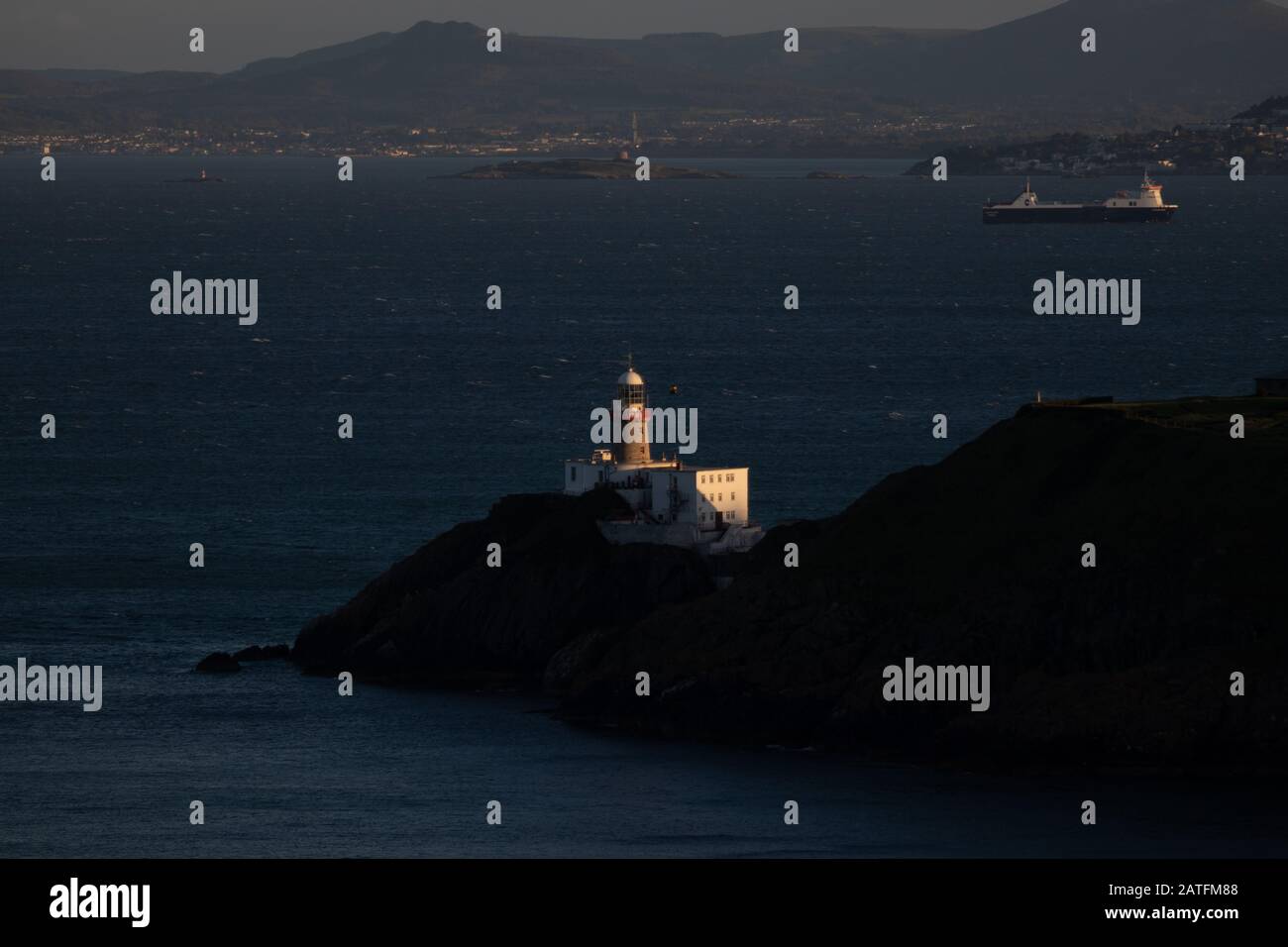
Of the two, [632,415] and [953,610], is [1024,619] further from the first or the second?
[632,415]

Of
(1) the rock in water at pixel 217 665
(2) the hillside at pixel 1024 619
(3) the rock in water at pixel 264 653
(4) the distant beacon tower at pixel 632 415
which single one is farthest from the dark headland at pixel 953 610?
(4) the distant beacon tower at pixel 632 415

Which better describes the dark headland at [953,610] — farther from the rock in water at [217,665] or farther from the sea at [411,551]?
the rock in water at [217,665]

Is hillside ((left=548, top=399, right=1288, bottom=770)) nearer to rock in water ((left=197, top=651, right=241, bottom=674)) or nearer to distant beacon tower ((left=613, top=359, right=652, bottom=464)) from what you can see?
distant beacon tower ((left=613, top=359, right=652, bottom=464))

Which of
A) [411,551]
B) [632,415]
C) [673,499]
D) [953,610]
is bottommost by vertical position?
[411,551]

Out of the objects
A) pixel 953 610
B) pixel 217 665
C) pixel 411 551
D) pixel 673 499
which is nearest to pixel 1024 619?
pixel 953 610

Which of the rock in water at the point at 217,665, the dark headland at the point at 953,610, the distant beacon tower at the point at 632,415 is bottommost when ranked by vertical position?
the rock in water at the point at 217,665
